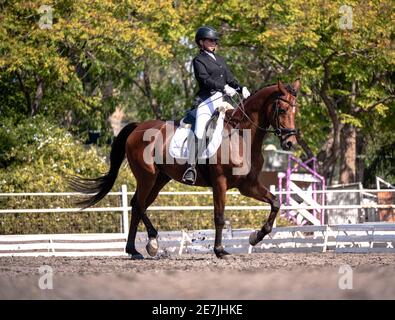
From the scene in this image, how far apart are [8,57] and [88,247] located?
26.9ft

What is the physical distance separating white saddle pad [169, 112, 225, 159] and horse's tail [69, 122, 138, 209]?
1564 mm

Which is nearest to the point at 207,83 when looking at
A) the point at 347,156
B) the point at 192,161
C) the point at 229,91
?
the point at 229,91

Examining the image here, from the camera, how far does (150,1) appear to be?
2695cm

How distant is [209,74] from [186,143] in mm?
1108

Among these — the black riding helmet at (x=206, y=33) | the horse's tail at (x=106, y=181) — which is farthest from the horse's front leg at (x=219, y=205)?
the horse's tail at (x=106, y=181)

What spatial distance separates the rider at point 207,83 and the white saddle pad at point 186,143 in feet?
0.63

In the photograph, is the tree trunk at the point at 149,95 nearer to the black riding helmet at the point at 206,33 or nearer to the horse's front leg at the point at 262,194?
the black riding helmet at the point at 206,33

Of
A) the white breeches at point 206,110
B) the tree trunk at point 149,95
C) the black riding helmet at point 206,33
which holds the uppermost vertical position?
the tree trunk at point 149,95

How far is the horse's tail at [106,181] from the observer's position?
1480 centimetres

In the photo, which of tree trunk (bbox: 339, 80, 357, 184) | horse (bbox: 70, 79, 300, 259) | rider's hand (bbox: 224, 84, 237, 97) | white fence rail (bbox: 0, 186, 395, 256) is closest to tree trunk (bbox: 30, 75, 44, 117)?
white fence rail (bbox: 0, 186, 395, 256)

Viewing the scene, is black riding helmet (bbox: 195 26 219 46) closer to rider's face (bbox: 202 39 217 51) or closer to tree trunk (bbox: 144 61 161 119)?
rider's face (bbox: 202 39 217 51)

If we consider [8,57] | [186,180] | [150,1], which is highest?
[150,1]
